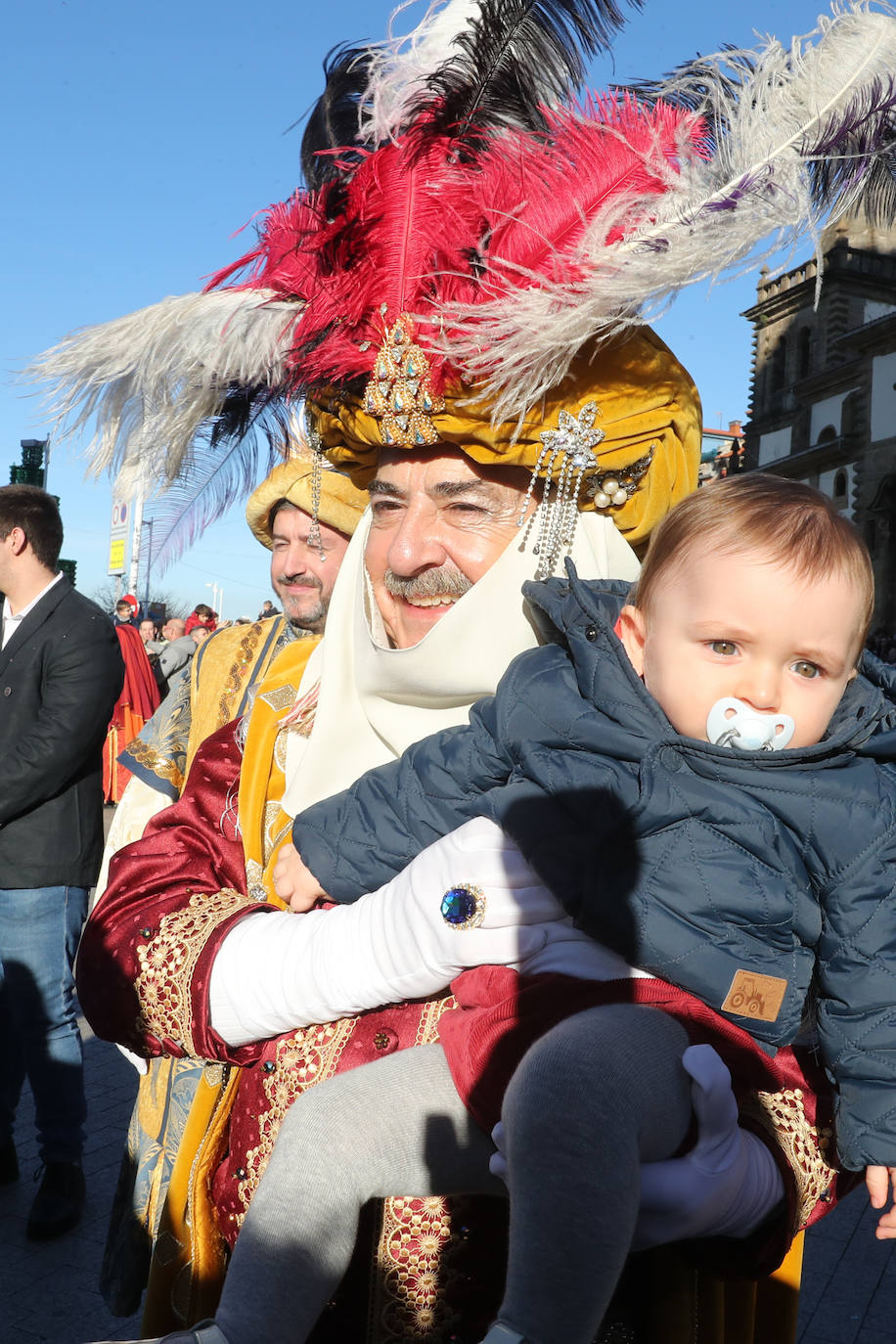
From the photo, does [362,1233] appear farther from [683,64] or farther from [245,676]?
[683,64]

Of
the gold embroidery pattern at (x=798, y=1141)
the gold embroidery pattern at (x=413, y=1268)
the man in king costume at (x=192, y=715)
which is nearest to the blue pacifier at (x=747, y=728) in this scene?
the gold embroidery pattern at (x=798, y=1141)

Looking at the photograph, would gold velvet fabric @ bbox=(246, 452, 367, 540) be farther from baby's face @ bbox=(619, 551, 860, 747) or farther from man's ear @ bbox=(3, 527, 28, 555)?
baby's face @ bbox=(619, 551, 860, 747)

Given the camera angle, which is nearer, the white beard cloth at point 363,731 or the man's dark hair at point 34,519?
the white beard cloth at point 363,731

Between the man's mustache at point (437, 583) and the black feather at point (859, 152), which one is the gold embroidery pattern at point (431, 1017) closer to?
the man's mustache at point (437, 583)

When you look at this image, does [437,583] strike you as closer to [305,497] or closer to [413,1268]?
[413,1268]

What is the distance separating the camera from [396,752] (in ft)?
6.36

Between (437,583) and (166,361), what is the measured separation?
69cm

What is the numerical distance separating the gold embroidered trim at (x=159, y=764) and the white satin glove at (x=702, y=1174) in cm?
181

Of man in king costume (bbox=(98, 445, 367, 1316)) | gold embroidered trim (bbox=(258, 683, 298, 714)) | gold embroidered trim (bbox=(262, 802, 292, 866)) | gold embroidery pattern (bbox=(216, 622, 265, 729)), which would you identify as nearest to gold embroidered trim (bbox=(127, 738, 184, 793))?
man in king costume (bbox=(98, 445, 367, 1316))

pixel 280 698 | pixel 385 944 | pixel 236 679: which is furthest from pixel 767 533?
pixel 236 679

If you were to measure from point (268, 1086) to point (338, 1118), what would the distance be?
1.08 ft

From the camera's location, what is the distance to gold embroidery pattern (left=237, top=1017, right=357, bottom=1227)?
164 cm

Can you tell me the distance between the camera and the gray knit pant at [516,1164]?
3.81 ft

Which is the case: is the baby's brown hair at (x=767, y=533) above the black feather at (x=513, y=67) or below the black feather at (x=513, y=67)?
below
